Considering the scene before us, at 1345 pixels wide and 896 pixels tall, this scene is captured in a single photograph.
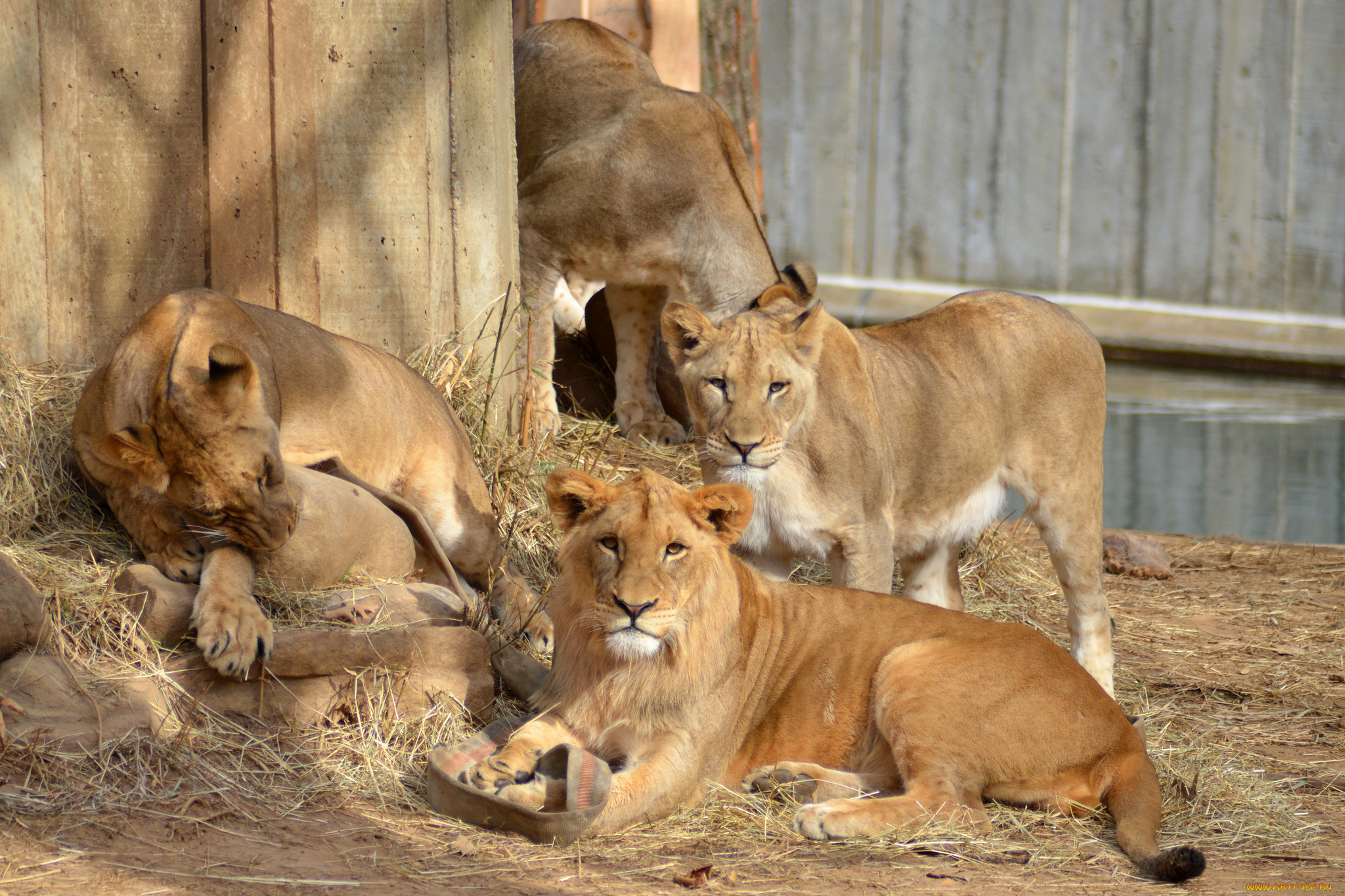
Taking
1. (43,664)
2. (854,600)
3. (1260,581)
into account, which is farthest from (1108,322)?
(43,664)

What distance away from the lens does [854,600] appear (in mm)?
3684

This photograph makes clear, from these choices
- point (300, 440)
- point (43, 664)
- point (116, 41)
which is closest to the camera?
point (43, 664)

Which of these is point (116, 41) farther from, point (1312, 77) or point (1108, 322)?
point (1312, 77)

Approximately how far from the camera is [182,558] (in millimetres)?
3582

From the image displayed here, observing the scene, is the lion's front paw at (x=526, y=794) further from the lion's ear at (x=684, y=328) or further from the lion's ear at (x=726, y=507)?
the lion's ear at (x=684, y=328)

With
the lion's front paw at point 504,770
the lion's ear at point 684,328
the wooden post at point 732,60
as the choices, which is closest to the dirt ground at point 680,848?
the lion's front paw at point 504,770

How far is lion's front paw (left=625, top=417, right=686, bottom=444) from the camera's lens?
244 inches

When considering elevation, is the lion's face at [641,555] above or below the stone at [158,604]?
above

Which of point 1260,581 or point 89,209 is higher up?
point 89,209

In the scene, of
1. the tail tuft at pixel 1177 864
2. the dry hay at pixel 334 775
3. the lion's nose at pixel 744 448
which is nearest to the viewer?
the tail tuft at pixel 1177 864

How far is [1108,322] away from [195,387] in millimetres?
5120

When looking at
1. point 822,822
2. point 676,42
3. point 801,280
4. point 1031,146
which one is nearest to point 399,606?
point 822,822

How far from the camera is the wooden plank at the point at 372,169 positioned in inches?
185

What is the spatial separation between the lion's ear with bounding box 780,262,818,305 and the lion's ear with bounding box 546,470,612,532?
6.00 feet
